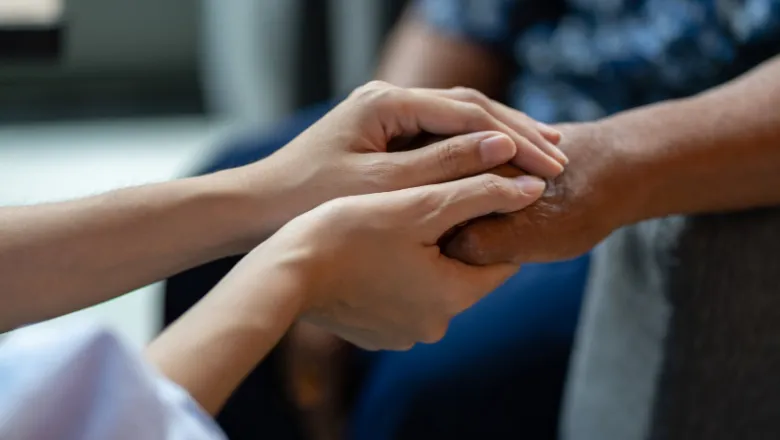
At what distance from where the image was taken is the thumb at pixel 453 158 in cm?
76

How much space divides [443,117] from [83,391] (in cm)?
41

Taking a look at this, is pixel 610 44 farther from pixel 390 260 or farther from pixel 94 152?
pixel 94 152

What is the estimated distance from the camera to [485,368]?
3.08ft

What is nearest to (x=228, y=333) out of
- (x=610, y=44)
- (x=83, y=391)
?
(x=83, y=391)

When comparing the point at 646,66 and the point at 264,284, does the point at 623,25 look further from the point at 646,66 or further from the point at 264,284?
the point at 264,284

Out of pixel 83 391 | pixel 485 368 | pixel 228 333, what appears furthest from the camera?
pixel 485 368

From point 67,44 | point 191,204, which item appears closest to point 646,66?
point 191,204

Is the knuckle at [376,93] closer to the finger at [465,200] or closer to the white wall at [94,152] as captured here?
the finger at [465,200]

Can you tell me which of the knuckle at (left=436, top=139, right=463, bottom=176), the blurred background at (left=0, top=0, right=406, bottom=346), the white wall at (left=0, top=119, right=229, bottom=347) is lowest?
the white wall at (left=0, top=119, right=229, bottom=347)

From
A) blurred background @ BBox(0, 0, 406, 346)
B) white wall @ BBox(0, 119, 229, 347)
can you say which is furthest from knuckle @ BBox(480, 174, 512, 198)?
white wall @ BBox(0, 119, 229, 347)

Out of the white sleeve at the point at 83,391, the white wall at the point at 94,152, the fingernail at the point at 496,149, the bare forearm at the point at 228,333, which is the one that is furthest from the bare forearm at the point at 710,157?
the white wall at the point at 94,152

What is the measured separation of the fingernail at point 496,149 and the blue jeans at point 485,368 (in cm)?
26

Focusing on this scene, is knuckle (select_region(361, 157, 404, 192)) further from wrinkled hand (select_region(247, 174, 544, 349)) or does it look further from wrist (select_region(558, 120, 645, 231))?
wrist (select_region(558, 120, 645, 231))

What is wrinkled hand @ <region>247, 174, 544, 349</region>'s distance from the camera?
2.25 ft
